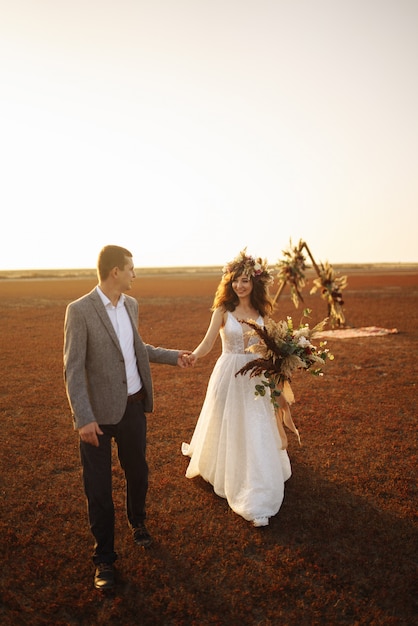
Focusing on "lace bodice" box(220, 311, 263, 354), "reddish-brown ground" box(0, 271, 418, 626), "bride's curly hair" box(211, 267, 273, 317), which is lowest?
"reddish-brown ground" box(0, 271, 418, 626)

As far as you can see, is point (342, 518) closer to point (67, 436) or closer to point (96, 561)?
point (96, 561)

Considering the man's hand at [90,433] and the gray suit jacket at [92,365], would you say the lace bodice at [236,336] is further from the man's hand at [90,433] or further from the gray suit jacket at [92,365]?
the man's hand at [90,433]

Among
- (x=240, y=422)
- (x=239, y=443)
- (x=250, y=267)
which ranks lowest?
(x=239, y=443)

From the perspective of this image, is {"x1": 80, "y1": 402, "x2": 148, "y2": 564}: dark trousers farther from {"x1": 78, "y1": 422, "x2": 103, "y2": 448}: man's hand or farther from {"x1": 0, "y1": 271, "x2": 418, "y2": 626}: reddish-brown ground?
{"x1": 0, "y1": 271, "x2": 418, "y2": 626}: reddish-brown ground

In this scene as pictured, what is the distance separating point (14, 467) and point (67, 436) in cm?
133

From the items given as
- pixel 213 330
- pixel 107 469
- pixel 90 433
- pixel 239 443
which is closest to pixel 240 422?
pixel 239 443

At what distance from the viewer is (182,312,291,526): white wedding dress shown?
201 inches

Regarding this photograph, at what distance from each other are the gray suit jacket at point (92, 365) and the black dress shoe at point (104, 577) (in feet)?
4.41

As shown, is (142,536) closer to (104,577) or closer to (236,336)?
(104,577)

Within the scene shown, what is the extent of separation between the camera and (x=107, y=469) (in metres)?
4.04

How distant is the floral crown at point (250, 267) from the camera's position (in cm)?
582

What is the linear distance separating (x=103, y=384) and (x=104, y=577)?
5.77 ft

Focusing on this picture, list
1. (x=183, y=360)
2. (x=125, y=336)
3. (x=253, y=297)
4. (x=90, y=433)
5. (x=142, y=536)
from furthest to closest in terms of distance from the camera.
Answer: (x=253, y=297) → (x=183, y=360) → (x=142, y=536) → (x=125, y=336) → (x=90, y=433)

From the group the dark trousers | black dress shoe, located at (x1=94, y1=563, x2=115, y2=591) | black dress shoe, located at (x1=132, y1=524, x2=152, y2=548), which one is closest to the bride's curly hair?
the dark trousers
